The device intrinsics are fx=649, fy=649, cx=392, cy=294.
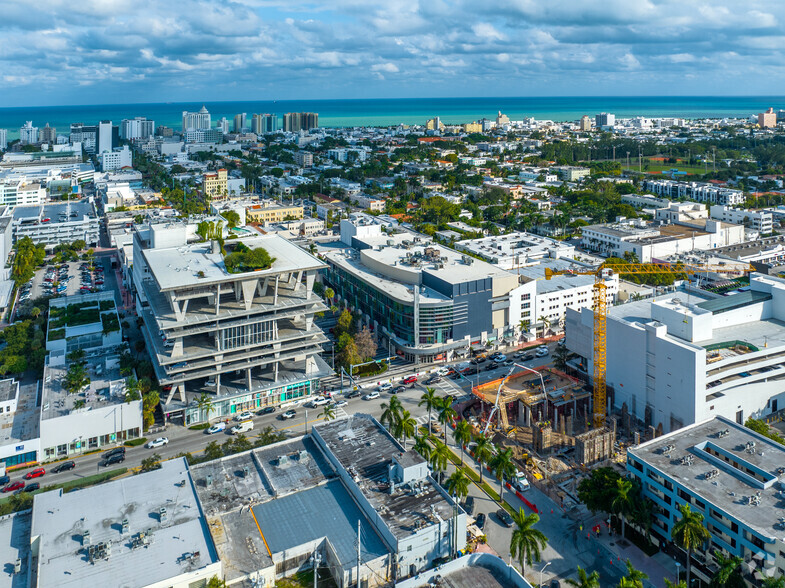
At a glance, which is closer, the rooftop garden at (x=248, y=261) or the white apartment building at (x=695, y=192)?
the rooftop garden at (x=248, y=261)

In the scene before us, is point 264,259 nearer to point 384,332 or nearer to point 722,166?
point 384,332

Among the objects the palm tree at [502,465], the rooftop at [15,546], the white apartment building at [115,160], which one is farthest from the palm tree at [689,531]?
the white apartment building at [115,160]

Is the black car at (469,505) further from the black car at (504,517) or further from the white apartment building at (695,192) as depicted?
the white apartment building at (695,192)

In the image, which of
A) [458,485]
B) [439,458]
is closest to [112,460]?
[439,458]

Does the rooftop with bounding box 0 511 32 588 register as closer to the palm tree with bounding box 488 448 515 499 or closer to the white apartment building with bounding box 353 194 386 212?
the palm tree with bounding box 488 448 515 499

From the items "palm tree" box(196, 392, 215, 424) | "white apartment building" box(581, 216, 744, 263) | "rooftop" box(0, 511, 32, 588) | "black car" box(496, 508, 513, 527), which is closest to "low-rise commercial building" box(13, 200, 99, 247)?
"palm tree" box(196, 392, 215, 424)

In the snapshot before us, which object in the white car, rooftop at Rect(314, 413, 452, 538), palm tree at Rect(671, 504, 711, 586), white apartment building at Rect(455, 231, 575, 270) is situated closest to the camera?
palm tree at Rect(671, 504, 711, 586)
